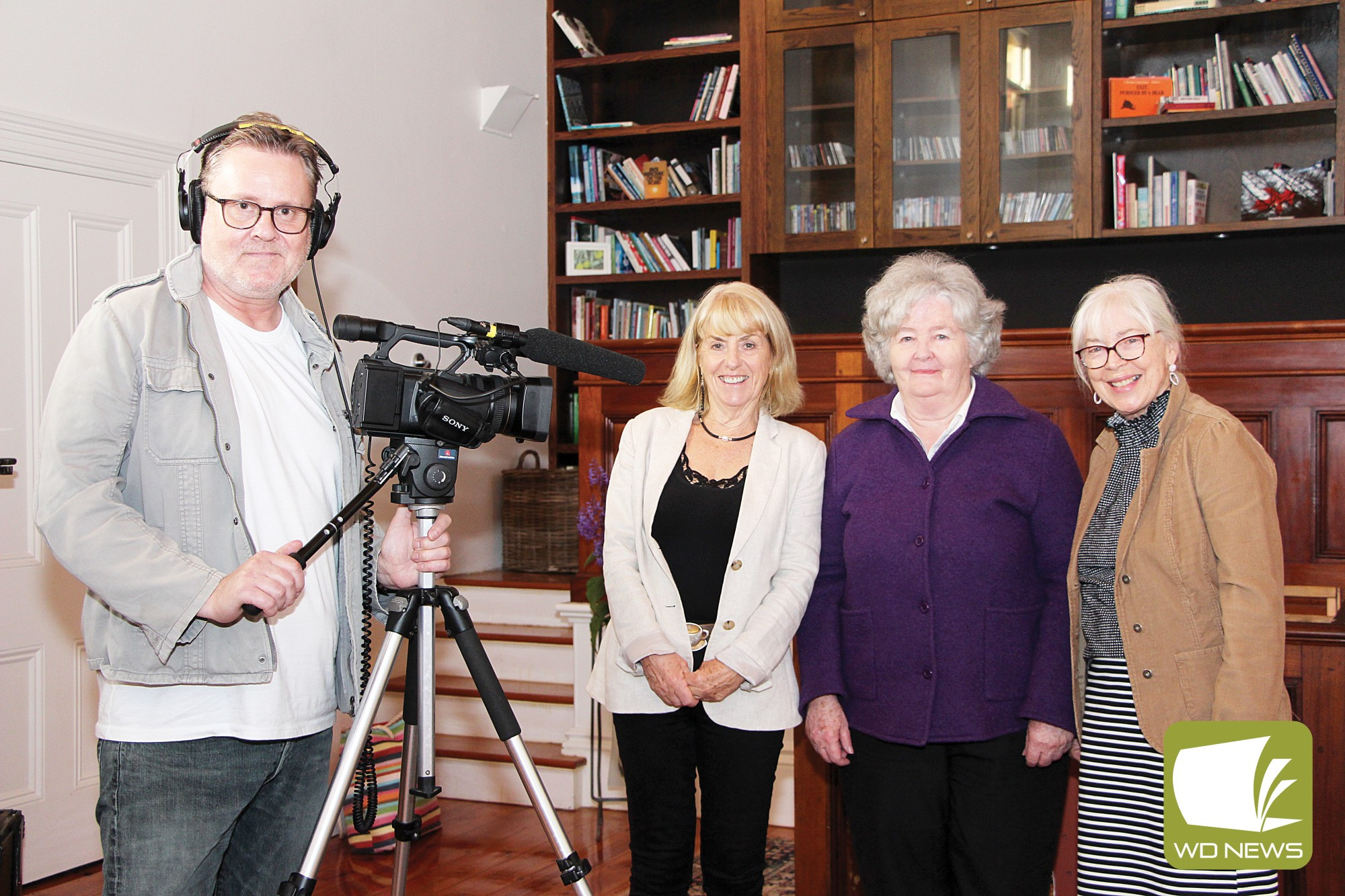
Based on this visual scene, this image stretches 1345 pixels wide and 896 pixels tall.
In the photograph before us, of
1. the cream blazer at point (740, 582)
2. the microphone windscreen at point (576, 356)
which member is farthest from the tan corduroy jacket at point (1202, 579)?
the microphone windscreen at point (576, 356)

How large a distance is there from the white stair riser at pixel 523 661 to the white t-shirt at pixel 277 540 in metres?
2.34

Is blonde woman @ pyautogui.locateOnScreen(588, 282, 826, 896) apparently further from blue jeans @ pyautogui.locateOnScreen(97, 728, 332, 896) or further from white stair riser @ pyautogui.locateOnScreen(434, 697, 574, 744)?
white stair riser @ pyautogui.locateOnScreen(434, 697, 574, 744)

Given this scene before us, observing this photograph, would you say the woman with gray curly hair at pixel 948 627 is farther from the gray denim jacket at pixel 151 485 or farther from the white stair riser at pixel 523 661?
the white stair riser at pixel 523 661

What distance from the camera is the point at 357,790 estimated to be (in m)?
1.62

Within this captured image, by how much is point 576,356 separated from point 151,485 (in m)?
0.51

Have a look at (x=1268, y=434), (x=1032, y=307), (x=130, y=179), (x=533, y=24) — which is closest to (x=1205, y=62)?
(x=1032, y=307)

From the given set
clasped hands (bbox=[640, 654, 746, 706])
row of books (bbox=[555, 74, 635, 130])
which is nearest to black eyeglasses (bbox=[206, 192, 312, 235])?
clasped hands (bbox=[640, 654, 746, 706])

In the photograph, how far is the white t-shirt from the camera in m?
1.23

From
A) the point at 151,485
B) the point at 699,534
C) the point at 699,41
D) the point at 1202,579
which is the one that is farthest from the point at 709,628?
the point at 699,41

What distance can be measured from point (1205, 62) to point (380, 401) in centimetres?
376

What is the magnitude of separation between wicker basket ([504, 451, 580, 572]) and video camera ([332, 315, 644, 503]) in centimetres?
296

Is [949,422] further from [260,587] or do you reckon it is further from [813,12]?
[813,12]

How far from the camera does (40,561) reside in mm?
2709

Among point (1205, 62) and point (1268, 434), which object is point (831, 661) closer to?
point (1268, 434)
